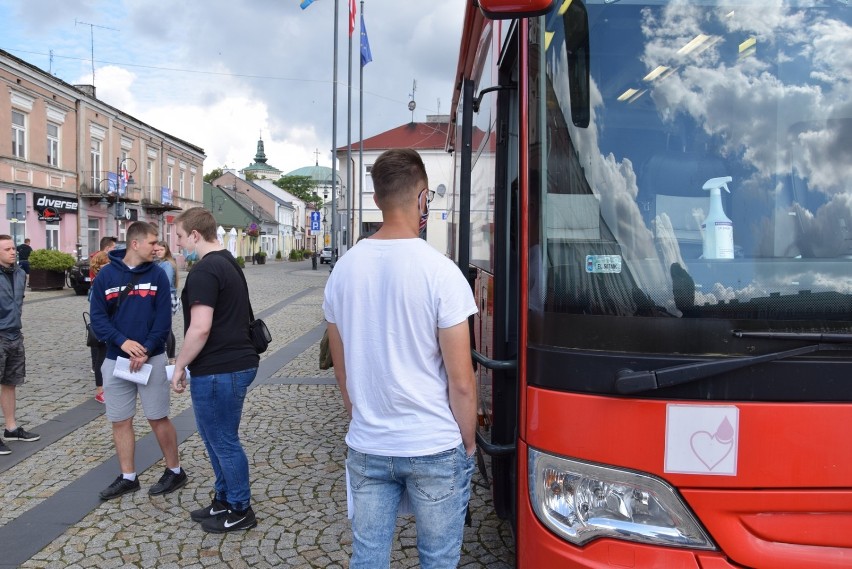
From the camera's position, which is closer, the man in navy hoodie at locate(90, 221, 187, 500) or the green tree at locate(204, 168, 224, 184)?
the man in navy hoodie at locate(90, 221, 187, 500)

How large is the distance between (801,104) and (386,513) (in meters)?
1.79

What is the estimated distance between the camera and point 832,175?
1951 millimetres

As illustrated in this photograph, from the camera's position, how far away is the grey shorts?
13.8 feet

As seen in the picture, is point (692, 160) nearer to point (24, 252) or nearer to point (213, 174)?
point (24, 252)

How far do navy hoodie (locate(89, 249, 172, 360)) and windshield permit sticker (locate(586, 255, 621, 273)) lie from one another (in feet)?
10.2

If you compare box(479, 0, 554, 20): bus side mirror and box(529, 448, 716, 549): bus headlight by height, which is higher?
box(479, 0, 554, 20): bus side mirror

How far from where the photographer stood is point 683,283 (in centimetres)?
193

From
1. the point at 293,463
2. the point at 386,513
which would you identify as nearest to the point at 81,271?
the point at 293,463

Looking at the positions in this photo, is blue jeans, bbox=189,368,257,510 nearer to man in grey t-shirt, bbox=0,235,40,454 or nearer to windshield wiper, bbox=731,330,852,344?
man in grey t-shirt, bbox=0,235,40,454

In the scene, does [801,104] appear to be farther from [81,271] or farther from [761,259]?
[81,271]

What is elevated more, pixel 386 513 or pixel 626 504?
pixel 626 504

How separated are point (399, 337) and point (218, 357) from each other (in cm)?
193

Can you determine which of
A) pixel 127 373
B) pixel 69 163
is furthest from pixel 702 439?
pixel 69 163

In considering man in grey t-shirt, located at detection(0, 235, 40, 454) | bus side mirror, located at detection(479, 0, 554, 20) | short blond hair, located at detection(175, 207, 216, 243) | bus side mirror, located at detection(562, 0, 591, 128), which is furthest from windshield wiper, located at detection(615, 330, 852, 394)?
man in grey t-shirt, located at detection(0, 235, 40, 454)
